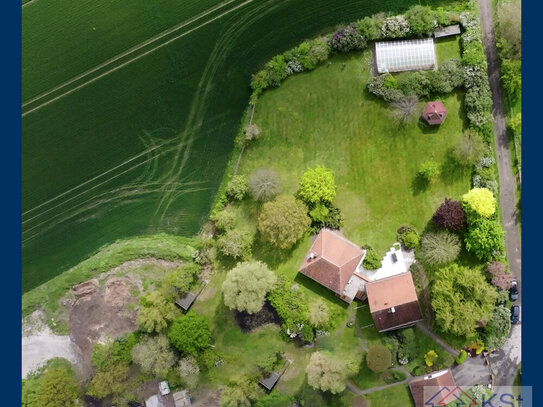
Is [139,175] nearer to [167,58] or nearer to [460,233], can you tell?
[167,58]

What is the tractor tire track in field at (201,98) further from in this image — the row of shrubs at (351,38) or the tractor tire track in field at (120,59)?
the row of shrubs at (351,38)

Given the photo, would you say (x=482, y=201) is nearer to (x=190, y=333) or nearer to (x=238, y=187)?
(x=238, y=187)

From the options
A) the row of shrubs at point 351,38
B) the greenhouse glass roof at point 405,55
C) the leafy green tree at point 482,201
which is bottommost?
the leafy green tree at point 482,201

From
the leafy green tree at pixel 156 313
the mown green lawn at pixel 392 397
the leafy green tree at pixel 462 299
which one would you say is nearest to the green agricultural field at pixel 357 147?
the leafy green tree at pixel 462 299

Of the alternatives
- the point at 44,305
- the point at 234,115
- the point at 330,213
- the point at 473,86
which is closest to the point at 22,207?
the point at 44,305

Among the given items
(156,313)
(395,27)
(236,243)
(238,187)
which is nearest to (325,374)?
(236,243)

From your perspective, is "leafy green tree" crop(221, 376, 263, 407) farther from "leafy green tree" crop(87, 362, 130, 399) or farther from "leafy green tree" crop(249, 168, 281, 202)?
"leafy green tree" crop(249, 168, 281, 202)

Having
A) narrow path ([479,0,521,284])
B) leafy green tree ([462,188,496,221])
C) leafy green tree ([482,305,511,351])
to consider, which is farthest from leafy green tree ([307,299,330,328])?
narrow path ([479,0,521,284])
